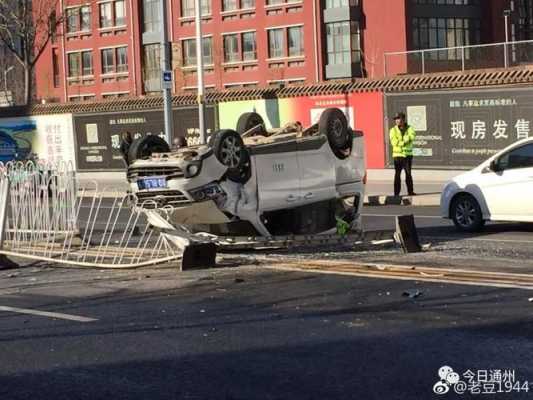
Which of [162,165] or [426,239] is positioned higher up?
[162,165]

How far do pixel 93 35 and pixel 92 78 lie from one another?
305 cm

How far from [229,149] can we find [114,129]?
26.4 metres

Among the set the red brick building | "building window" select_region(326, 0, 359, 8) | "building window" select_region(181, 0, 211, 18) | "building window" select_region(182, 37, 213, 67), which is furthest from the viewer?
"building window" select_region(182, 37, 213, 67)

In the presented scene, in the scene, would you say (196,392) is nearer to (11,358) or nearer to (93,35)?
(11,358)

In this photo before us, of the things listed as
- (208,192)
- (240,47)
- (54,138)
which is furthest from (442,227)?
(240,47)

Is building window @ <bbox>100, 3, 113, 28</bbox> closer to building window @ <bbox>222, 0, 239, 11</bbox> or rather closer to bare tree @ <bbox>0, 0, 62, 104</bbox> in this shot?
building window @ <bbox>222, 0, 239, 11</bbox>

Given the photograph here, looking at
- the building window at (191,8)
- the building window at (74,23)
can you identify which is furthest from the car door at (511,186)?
the building window at (74,23)

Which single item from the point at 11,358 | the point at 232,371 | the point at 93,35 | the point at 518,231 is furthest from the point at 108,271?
the point at 93,35

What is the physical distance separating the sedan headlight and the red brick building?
4160cm

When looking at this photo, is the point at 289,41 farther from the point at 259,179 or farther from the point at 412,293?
the point at 412,293

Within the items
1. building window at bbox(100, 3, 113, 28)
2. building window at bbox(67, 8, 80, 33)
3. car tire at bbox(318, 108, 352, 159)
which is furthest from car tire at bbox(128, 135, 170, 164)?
building window at bbox(67, 8, 80, 33)

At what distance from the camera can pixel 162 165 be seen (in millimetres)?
11609

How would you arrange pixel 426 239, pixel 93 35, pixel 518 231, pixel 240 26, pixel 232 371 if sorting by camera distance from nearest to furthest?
1. pixel 232 371
2. pixel 426 239
3. pixel 518 231
4. pixel 240 26
5. pixel 93 35

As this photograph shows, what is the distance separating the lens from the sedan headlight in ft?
37.6
